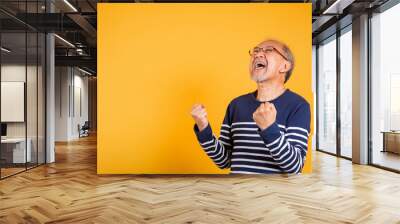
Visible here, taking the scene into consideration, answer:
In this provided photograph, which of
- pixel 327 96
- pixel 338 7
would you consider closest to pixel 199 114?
pixel 338 7

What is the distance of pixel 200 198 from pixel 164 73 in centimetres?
261

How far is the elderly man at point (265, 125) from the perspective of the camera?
1233mm

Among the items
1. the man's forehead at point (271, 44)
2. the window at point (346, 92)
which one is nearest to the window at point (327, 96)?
the window at point (346, 92)

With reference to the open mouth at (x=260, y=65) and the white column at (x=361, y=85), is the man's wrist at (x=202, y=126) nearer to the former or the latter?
the open mouth at (x=260, y=65)

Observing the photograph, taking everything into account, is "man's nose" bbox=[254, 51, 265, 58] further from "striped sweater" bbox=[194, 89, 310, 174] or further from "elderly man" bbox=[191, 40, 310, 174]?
"striped sweater" bbox=[194, 89, 310, 174]

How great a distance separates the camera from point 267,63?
4.52 feet

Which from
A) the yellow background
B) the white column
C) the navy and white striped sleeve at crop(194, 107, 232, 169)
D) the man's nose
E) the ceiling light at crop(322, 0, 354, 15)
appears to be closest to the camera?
the man's nose

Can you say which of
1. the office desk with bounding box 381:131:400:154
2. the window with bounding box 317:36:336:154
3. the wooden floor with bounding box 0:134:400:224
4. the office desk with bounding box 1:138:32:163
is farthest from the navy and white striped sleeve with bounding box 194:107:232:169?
the window with bounding box 317:36:336:154

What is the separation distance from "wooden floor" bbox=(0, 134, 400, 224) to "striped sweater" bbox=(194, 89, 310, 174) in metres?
1.90

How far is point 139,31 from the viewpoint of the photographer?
7.22 metres

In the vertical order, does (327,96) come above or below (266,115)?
above

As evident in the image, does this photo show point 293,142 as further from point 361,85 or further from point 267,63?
point 361,85

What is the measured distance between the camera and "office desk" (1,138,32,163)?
8.12m

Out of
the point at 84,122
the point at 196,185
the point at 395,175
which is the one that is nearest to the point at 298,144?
the point at 196,185
